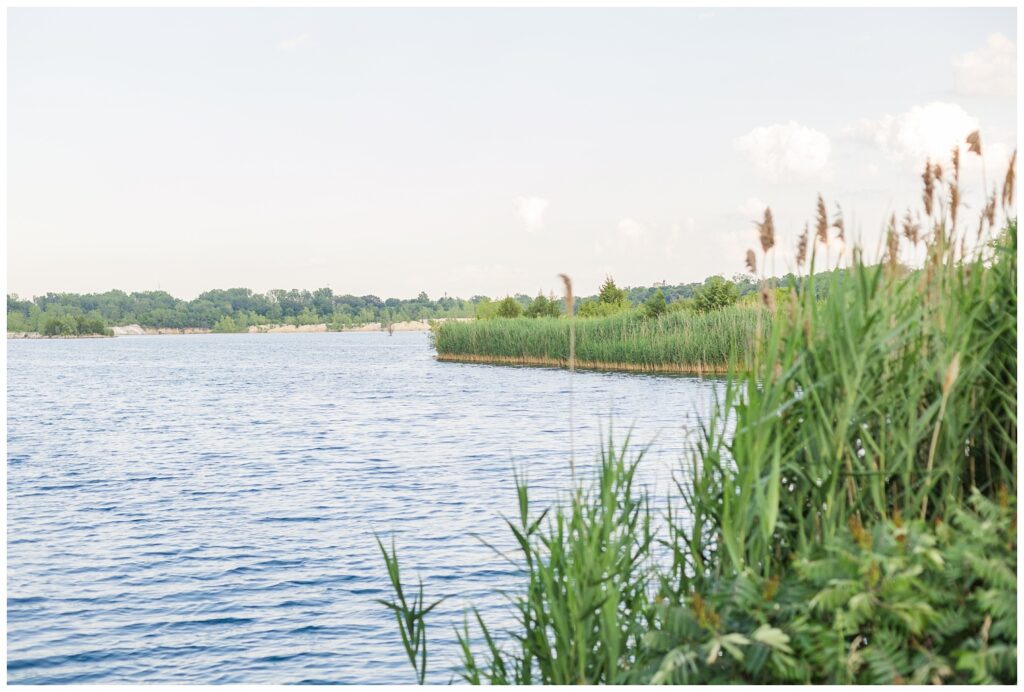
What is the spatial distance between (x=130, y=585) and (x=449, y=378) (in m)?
31.3

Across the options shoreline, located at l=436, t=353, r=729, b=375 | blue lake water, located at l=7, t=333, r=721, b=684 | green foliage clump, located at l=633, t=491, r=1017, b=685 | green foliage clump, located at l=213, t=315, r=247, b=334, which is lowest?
blue lake water, located at l=7, t=333, r=721, b=684

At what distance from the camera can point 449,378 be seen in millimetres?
41656

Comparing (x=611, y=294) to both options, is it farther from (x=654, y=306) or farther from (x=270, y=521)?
(x=270, y=521)

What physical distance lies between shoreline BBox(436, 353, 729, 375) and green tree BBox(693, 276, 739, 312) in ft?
13.3

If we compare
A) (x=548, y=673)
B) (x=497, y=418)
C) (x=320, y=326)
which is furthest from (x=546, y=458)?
(x=320, y=326)

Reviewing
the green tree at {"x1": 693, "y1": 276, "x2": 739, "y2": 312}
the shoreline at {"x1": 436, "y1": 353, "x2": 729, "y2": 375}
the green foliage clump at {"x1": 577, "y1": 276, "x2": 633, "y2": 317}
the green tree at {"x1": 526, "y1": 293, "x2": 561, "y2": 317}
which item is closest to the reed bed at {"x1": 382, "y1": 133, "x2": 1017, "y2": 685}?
the shoreline at {"x1": 436, "y1": 353, "x2": 729, "y2": 375}

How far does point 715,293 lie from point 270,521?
1206 inches

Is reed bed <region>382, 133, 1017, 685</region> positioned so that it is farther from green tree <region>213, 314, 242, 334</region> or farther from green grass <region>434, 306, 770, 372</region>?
green tree <region>213, 314, 242, 334</region>

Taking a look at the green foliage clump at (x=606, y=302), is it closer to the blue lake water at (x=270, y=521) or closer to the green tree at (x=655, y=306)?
the green tree at (x=655, y=306)

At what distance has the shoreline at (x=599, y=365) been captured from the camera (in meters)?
33.9

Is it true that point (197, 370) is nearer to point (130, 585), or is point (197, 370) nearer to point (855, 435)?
point (130, 585)

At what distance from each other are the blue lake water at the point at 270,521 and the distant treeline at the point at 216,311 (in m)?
76.7

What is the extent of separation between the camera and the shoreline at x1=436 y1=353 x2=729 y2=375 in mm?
33872

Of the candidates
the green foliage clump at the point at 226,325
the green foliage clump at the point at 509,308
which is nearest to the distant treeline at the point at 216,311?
the green foliage clump at the point at 226,325
